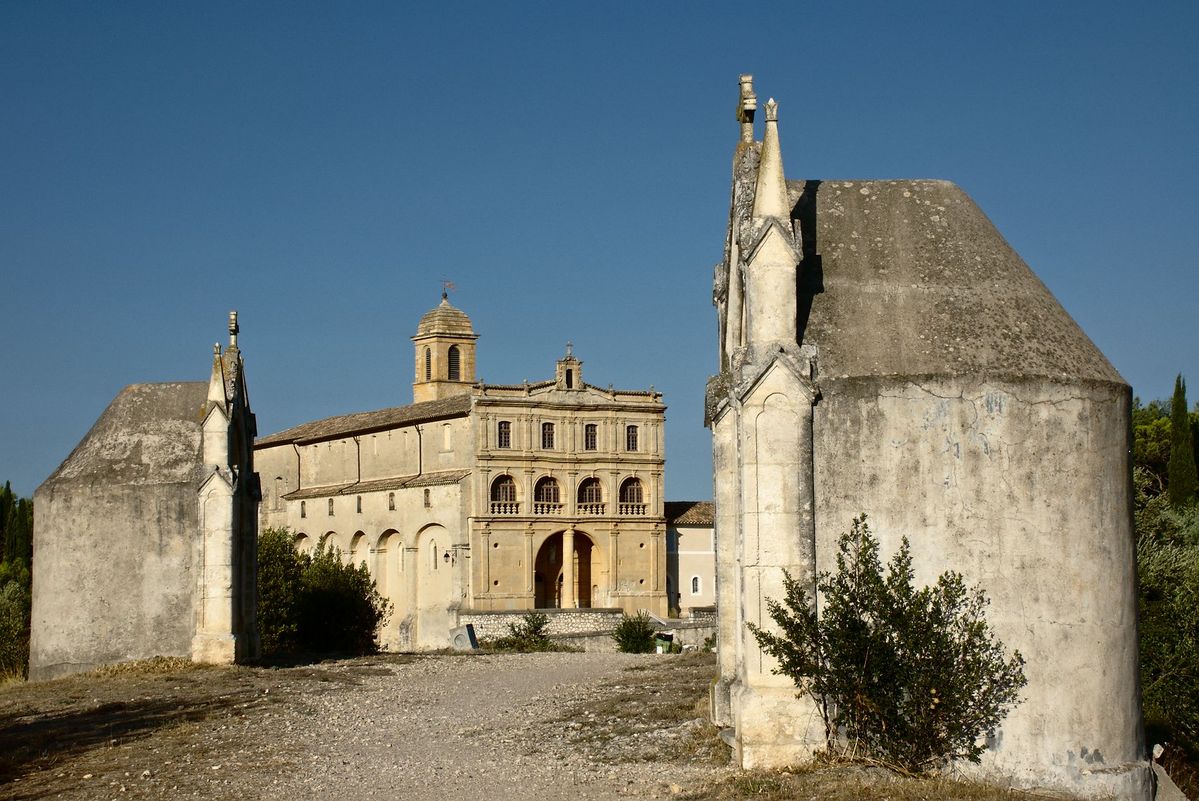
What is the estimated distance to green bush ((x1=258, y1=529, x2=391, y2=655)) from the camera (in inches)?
1511

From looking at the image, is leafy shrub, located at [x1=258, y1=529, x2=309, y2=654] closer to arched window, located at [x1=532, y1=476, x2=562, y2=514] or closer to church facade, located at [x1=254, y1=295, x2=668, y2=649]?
church facade, located at [x1=254, y1=295, x2=668, y2=649]

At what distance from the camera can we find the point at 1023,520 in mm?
13312

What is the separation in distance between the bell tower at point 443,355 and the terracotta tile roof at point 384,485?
39.8 ft

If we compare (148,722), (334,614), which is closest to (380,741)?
(148,722)

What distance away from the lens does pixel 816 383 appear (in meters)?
13.6

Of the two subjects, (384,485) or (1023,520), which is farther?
(384,485)

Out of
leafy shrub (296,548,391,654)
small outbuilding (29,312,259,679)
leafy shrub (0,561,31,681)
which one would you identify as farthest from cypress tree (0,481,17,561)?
small outbuilding (29,312,259,679)

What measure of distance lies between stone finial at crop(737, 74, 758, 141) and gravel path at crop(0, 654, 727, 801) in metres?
6.61

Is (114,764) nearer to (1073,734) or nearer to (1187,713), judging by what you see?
(1073,734)

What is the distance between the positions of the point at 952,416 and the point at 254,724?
9822 millimetres

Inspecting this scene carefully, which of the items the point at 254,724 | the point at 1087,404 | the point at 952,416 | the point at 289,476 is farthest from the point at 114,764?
the point at 289,476

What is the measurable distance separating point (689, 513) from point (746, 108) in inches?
3027

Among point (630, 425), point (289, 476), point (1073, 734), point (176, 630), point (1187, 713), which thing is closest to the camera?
point (1073, 734)

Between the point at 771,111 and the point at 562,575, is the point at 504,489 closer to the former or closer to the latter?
the point at 562,575
